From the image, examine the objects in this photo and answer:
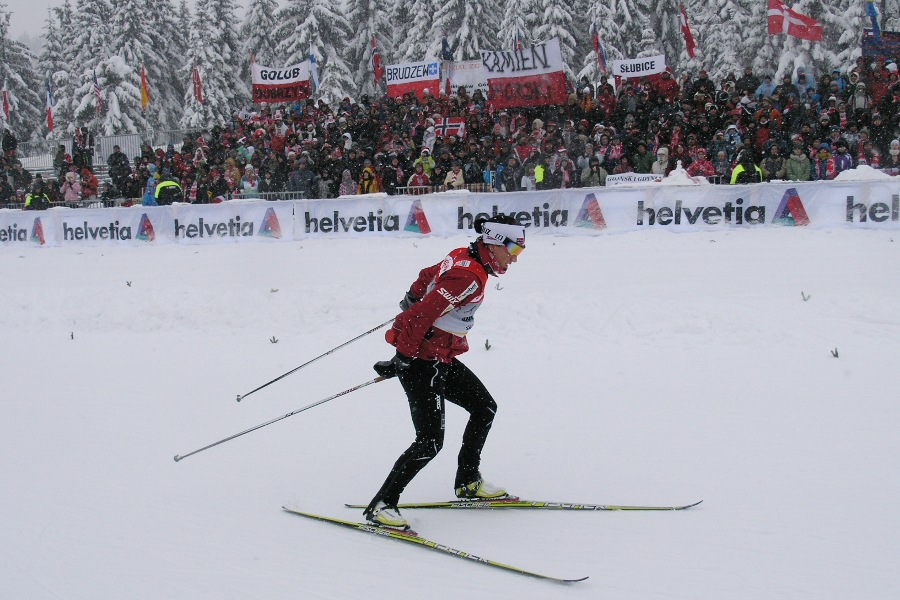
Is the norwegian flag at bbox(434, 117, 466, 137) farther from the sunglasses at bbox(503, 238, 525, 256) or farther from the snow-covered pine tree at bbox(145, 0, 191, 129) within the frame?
the snow-covered pine tree at bbox(145, 0, 191, 129)

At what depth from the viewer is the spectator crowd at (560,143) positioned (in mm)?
15250

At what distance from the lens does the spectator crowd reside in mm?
15250

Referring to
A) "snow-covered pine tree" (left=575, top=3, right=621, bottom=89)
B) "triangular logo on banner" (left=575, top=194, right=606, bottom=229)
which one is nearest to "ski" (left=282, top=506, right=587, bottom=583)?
"triangular logo on banner" (left=575, top=194, right=606, bottom=229)

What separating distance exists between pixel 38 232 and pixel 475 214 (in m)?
11.6

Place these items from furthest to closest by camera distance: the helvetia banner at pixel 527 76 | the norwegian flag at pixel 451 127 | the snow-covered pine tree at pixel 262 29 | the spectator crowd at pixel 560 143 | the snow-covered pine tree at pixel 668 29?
the snow-covered pine tree at pixel 262 29 → the snow-covered pine tree at pixel 668 29 → the norwegian flag at pixel 451 127 → the helvetia banner at pixel 527 76 → the spectator crowd at pixel 560 143

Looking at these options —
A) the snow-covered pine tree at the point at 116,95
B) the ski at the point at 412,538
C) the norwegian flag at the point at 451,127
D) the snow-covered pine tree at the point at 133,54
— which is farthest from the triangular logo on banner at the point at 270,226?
the snow-covered pine tree at the point at 133,54

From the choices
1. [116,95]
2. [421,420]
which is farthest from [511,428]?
[116,95]

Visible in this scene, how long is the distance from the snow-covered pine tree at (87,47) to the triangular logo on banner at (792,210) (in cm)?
4078

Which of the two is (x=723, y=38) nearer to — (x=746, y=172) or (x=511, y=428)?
(x=746, y=172)

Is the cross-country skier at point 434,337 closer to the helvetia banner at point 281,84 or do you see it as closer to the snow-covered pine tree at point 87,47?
the helvetia banner at point 281,84

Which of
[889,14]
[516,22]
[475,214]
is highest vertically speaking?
[516,22]

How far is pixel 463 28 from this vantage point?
4025cm

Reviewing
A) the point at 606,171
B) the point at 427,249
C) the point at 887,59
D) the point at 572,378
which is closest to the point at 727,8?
the point at 887,59

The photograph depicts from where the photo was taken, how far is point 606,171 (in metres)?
16.2
